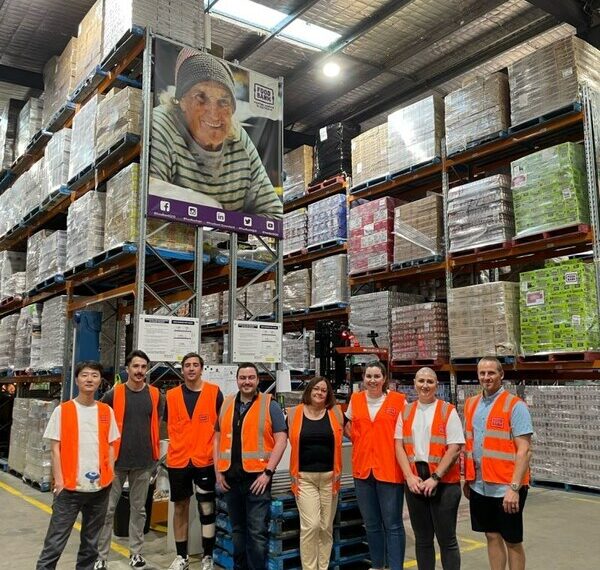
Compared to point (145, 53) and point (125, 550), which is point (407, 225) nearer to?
point (145, 53)

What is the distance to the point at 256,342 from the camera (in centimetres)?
703

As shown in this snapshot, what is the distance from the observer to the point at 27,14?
1053 cm

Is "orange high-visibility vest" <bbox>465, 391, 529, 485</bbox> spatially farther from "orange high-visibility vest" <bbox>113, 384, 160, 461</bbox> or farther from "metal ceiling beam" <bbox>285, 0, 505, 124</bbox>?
"metal ceiling beam" <bbox>285, 0, 505, 124</bbox>

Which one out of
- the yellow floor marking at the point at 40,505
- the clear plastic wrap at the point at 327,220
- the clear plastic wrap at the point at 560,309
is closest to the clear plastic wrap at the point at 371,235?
the clear plastic wrap at the point at 327,220

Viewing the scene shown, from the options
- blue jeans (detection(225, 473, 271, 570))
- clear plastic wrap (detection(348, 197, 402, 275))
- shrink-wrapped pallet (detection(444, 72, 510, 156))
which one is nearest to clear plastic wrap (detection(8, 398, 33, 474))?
clear plastic wrap (detection(348, 197, 402, 275))

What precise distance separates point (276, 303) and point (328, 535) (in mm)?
3683

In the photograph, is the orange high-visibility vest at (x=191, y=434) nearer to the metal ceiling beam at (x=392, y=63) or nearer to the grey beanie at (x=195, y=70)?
the grey beanie at (x=195, y=70)

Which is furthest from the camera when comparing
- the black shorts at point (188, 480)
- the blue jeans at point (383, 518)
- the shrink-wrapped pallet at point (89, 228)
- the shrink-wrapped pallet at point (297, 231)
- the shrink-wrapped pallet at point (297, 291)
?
the shrink-wrapped pallet at point (297, 231)

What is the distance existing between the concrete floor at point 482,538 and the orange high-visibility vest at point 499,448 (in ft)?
5.06

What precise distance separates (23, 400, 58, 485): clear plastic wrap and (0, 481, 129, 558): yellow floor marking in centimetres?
29

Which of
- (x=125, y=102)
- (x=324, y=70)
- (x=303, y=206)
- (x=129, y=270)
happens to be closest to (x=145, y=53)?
(x=125, y=102)

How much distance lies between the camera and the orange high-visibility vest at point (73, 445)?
3934 mm

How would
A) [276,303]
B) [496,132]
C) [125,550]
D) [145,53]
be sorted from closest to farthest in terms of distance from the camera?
[125,550] → [145,53] → [276,303] → [496,132]

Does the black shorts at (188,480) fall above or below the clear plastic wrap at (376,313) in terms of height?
below
